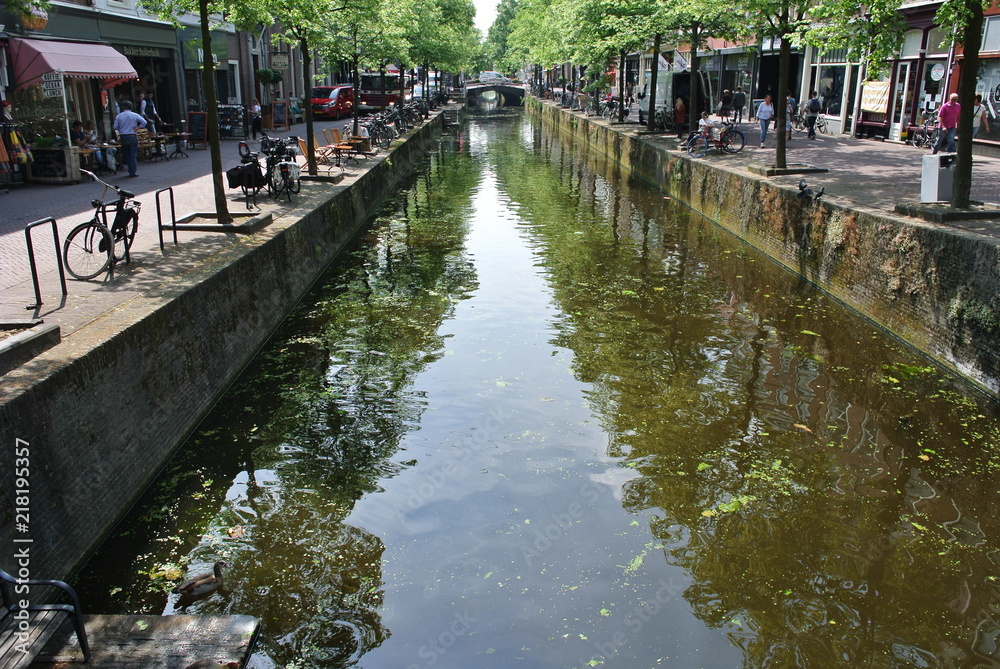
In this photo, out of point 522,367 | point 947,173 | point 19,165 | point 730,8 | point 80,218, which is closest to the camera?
point 522,367

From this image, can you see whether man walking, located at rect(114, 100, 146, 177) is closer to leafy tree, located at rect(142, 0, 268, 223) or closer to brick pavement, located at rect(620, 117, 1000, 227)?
leafy tree, located at rect(142, 0, 268, 223)

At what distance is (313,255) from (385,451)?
255 inches

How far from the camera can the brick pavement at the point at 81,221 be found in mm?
7922

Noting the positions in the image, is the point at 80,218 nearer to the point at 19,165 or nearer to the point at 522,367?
the point at 19,165

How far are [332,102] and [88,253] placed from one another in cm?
3324

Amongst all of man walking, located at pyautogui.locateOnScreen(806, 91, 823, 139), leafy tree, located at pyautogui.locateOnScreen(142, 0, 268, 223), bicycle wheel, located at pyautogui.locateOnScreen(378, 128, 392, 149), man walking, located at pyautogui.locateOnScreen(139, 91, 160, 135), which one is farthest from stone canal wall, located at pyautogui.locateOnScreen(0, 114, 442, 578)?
man walking, located at pyautogui.locateOnScreen(806, 91, 823, 139)

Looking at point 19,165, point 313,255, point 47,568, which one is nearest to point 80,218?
point 313,255

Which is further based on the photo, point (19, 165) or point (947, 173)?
point (19, 165)

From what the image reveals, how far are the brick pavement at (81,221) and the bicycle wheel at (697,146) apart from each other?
866 cm

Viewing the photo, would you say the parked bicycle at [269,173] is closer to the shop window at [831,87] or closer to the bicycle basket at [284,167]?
the bicycle basket at [284,167]

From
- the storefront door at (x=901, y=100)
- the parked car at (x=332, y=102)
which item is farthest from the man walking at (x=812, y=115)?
the parked car at (x=332, y=102)

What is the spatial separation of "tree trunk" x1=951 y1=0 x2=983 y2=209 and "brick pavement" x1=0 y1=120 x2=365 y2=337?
9.47m

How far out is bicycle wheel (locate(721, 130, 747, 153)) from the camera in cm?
2261

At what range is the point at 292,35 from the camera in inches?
730
